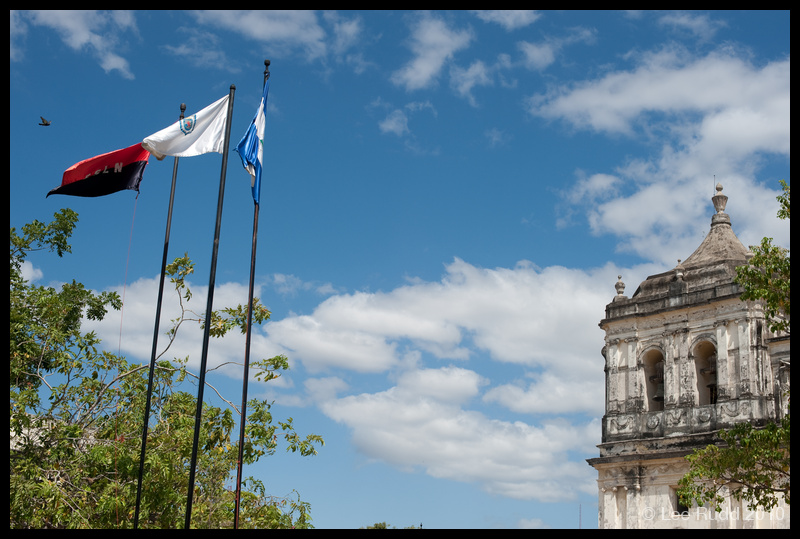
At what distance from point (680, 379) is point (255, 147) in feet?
56.0

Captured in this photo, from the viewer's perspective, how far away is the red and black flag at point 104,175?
12.4m

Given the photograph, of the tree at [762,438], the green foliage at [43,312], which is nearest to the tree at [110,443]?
the green foliage at [43,312]

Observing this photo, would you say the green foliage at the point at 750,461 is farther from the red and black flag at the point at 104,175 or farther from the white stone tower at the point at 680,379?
the red and black flag at the point at 104,175

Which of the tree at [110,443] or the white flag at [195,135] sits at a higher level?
the white flag at [195,135]

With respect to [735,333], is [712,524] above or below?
below

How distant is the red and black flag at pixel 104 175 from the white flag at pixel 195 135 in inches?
23.4

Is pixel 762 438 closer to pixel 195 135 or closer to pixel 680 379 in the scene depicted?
pixel 195 135

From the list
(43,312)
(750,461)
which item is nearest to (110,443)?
(43,312)

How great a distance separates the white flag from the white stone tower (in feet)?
53.4

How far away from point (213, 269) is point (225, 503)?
265 inches

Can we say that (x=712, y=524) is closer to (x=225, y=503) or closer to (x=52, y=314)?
(x=225, y=503)
